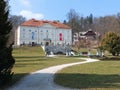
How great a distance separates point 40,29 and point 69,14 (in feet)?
53.2

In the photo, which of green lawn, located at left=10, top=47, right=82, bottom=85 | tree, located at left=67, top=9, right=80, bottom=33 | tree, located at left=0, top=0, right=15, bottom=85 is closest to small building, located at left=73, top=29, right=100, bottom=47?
tree, located at left=67, top=9, right=80, bottom=33

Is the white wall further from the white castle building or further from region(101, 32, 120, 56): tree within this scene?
region(101, 32, 120, 56): tree

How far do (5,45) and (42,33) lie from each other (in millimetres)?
115363

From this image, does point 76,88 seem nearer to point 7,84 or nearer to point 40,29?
point 7,84

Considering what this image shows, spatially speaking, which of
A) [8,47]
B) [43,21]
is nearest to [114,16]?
[43,21]

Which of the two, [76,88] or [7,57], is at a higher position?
[7,57]

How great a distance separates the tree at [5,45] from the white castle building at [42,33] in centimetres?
10812

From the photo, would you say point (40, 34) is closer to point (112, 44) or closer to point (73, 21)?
point (73, 21)

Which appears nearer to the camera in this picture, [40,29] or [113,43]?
[113,43]

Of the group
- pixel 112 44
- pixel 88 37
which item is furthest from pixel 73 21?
pixel 112 44

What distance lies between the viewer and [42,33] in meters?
134

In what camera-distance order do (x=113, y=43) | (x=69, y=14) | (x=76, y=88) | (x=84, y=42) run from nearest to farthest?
(x=76, y=88) → (x=113, y=43) → (x=84, y=42) → (x=69, y=14)

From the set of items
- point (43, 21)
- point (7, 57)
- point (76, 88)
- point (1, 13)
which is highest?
point (43, 21)

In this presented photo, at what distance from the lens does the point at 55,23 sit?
140500 millimetres
